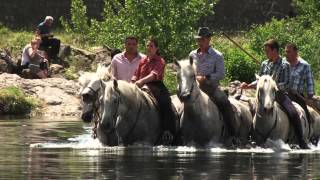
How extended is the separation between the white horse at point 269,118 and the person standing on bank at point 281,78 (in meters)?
0.12

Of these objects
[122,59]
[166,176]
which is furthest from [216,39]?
[166,176]

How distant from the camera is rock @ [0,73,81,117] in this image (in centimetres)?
3238

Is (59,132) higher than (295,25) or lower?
lower

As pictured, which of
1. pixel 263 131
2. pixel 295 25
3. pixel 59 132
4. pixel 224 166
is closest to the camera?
pixel 224 166

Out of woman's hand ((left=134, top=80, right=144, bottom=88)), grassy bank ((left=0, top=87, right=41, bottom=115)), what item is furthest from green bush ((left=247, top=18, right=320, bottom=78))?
woman's hand ((left=134, top=80, right=144, bottom=88))

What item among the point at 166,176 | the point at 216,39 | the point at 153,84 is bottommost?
the point at 166,176

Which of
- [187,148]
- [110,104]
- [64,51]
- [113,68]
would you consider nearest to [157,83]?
[113,68]

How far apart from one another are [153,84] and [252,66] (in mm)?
18132

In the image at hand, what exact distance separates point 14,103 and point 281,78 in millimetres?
12423

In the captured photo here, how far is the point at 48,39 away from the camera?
127ft

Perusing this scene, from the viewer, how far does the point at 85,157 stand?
1808 centimetres

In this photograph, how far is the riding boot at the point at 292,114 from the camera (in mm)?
21075

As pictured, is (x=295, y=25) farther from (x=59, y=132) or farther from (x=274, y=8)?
(x=59, y=132)

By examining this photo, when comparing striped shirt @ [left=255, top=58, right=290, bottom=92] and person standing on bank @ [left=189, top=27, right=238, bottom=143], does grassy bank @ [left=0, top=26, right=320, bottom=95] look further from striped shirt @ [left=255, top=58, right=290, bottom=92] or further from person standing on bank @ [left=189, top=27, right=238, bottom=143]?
person standing on bank @ [left=189, top=27, right=238, bottom=143]
